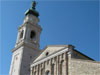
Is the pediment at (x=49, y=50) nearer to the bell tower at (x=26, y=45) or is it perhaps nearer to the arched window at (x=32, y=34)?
the bell tower at (x=26, y=45)

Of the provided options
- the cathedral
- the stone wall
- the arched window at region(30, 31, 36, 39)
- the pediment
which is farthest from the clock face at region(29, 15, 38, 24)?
the stone wall

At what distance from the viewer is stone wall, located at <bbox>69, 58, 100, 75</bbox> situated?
1889 centimetres

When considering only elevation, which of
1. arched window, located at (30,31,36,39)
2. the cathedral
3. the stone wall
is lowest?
the stone wall

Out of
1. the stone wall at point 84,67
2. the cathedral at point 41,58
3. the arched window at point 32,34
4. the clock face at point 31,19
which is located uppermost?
the clock face at point 31,19

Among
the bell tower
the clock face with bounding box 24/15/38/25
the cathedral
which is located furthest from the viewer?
the clock face with bounding box 24/15/38/25

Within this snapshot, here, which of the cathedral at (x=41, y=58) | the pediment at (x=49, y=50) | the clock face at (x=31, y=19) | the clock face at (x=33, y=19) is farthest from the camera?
the clock face at (x=33, y=19)

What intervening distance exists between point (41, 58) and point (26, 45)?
884 cm

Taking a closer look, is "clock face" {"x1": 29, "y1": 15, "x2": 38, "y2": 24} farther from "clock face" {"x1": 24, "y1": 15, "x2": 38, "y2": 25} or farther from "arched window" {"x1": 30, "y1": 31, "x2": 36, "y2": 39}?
"arched window" {"x1": 30, "y1": 31, "x2": 36, "y2": 39}

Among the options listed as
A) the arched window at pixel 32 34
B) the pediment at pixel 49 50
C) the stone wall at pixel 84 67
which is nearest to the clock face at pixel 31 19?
the arched window at pixel 32 34

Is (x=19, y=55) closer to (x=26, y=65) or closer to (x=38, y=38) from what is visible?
(x=26, y=65)

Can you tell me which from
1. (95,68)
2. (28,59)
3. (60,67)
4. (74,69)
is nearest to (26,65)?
(28,59)

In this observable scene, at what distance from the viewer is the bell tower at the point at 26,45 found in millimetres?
32994

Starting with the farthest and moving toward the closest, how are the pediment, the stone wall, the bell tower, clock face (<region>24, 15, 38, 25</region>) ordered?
clock face (<region>24, 15, 38, 25</region>) < the bell tower < the pediment < the stone wall

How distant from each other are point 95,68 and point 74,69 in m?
2.68
